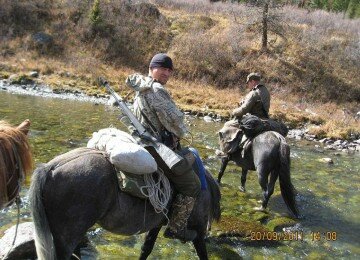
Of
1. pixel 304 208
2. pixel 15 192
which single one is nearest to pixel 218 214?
pixel 15 192

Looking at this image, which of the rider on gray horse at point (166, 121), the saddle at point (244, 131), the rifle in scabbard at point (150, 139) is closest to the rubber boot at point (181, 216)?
the rider on gray horse at point (166, 121)

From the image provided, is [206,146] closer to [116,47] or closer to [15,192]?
[15,192]

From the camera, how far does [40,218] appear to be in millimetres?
3406

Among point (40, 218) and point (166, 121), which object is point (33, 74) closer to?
point (166, 121)

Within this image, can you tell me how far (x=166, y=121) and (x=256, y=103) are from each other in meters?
5.04

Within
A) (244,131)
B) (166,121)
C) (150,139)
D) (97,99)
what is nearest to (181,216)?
(150,139)

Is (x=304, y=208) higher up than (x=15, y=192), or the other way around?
(x=15, y=192)

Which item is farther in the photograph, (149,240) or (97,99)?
(97,99)

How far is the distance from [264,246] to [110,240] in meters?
2.46

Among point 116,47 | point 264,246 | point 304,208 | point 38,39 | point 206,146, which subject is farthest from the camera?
point 116,47

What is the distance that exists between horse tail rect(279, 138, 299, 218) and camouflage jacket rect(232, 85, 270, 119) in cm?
165

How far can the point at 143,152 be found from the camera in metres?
3.82

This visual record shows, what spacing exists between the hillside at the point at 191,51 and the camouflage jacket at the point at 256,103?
13.9m

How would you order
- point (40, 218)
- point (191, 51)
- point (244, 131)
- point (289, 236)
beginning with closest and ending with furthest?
point (40, 218), point (289, 236), point (244, 131), point (191, 51)
